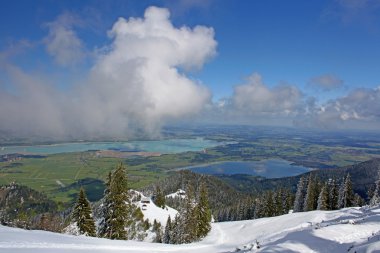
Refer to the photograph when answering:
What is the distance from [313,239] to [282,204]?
159ft

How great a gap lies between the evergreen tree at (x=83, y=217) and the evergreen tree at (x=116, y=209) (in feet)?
12.0

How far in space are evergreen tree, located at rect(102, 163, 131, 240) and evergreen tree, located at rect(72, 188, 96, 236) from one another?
365 centimetres

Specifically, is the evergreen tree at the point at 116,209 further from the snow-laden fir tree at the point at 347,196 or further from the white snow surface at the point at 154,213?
the snow-laden fir tree at the point at 347,196

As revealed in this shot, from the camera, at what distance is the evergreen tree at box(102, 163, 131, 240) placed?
32250 millimetres

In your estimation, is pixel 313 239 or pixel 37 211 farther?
pixel 37 211

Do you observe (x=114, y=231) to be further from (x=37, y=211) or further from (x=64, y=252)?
(x=37, y=211)

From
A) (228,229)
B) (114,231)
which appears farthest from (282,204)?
(114,231)

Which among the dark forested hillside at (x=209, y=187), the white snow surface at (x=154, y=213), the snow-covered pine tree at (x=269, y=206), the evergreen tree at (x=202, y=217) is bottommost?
the dark forested hillside at (x=209, y=187)

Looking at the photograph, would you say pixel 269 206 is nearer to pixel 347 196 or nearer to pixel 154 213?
pixel 347 196

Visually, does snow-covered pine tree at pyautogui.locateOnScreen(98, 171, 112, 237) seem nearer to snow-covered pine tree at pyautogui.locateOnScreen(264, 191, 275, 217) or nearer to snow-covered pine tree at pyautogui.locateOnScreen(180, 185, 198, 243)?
snow-covered pine tree at pyautogui.locateOnScreen(180, 185, 198, 243)

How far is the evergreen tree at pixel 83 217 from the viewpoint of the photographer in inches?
1382

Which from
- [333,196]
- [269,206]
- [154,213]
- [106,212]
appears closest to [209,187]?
[154,213]

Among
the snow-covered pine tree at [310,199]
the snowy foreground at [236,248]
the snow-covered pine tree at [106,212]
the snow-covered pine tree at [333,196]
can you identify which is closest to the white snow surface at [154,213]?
the snow-covered pine tree at [310,199]

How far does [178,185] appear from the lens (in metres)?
164
